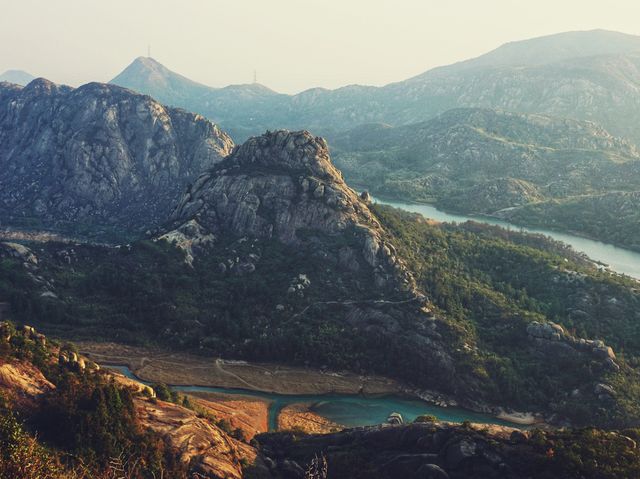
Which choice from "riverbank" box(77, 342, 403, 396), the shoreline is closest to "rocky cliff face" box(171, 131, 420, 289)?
"riverbank" box(77, 342, 403, 396)

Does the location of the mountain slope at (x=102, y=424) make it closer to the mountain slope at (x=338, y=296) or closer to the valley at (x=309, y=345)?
the valley at (x=309, y=345)

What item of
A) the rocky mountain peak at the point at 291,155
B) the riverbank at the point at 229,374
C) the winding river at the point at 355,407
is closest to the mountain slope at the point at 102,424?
the winding river at the point at 355,407

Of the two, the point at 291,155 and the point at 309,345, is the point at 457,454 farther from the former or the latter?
the point at 291,155

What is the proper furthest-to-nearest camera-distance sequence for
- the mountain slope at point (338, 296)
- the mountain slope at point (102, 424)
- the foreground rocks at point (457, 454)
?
the mountain slope at point (338, 296)
the foreground rocks at point (457, 454)
the mountain slope at point (102, 424)

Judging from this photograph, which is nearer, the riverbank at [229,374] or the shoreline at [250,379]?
the shoreline at [250,379]

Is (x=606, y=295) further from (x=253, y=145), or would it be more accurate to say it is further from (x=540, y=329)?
(x=253, y=145)

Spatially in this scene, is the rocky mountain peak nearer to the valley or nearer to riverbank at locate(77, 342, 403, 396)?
the valley

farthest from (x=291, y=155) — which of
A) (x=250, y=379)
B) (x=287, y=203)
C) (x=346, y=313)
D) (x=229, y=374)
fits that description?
(x=250, y=379)
